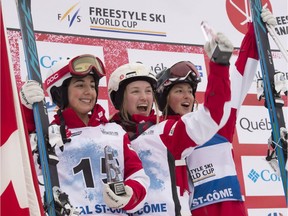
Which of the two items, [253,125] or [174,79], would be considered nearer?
[174,79]

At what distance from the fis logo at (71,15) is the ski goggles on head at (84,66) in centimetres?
119

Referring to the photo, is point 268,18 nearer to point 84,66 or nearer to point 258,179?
point 84,66

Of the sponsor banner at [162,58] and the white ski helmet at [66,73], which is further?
the sponsor banner at [162,58]

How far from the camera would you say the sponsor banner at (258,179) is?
14.0ft

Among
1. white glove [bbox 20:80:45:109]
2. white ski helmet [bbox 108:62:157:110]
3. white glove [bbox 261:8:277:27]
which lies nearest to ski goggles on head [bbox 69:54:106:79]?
white ski helmet [bbox 108:62:157:110]

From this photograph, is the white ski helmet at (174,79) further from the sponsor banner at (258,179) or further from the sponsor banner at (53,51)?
the sponsor banner at (258,179)

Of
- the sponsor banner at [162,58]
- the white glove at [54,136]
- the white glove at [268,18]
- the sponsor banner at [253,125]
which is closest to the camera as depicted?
the white glove at [54,136]

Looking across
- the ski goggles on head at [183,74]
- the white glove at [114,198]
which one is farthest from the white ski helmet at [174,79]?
the white glove at [114,198]

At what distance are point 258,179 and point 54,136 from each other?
7.45 feet

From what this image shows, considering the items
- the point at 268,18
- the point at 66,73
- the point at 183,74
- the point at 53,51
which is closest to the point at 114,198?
the point at 66,73

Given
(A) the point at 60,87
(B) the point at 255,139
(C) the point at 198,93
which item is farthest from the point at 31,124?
(B) the point at 255,139

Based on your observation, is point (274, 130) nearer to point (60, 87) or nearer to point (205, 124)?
point (205, 124)

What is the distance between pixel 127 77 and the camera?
3.10 m

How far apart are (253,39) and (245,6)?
1845 mm
